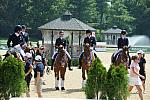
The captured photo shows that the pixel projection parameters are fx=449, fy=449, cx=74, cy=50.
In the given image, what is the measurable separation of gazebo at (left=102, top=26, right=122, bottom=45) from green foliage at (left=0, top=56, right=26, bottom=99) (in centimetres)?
6806

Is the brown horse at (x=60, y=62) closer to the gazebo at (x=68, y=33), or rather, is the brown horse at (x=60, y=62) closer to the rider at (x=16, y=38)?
the rider at (x=16, y=38)

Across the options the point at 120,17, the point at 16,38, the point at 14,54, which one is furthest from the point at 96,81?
the point at 120,17

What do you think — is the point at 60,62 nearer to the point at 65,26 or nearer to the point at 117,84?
the point at 117,84

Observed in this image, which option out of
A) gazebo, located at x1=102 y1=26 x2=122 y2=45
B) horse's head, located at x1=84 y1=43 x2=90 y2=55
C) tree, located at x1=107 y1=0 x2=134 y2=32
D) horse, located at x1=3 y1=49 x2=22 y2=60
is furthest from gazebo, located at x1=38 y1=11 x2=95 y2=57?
tree, located at x1=107 y1=0 x2=134 y2=32

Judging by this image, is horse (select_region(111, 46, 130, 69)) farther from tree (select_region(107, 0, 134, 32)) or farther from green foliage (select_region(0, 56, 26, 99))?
tree (select_region(107, 0, 134, 32))

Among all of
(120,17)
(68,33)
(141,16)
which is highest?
(141,16)

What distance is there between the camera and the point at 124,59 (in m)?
16.0

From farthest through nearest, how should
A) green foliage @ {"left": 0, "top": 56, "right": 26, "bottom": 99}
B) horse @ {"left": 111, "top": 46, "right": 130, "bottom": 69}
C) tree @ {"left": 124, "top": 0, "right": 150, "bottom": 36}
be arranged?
tree @ {"left": 124, "top": 0, "right": 150, "bottom": 36} < horse @ {"left": 111, "top": 46, "right": 130, "bottom": 69} < green foliage @ {"left": 0, "top": 56, "right": 26, "bottom": 99}

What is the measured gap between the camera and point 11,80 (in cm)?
1090

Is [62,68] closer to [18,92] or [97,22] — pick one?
[18,92]

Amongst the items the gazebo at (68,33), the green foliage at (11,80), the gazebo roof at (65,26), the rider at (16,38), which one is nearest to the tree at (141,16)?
the gazebo roof at (65,26)

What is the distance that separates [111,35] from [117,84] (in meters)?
71.0

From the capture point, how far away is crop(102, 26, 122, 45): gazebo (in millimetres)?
79438

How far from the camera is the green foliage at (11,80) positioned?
10859 mm
